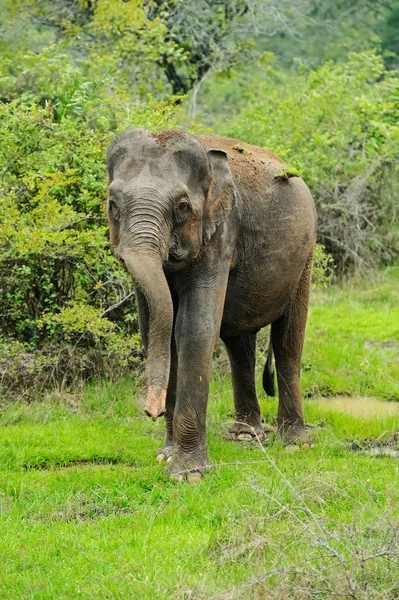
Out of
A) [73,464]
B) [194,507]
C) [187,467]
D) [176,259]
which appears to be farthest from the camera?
[73,464]

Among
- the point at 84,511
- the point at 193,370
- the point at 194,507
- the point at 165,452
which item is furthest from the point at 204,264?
the point at 84,511

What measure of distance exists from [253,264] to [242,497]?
2565 mm

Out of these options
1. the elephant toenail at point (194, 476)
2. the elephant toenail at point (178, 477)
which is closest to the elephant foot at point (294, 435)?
the elephant toenail at point (194, 476)

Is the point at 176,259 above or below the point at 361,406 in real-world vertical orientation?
above

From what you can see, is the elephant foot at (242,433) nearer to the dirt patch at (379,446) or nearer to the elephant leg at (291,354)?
the elephant leg at (291,354)

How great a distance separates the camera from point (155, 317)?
718 cm

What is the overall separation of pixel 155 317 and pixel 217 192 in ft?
4.58

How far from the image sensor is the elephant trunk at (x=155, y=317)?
23.0 ft

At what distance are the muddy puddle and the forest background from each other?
76.9 inches

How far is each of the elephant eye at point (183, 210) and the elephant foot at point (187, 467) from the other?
1.79 metres

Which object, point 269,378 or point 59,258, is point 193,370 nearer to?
point 269,378

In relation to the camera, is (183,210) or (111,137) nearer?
(183,210)

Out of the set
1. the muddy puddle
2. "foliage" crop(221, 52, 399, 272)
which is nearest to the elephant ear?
the muddy puddle

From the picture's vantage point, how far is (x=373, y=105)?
18141 mm
